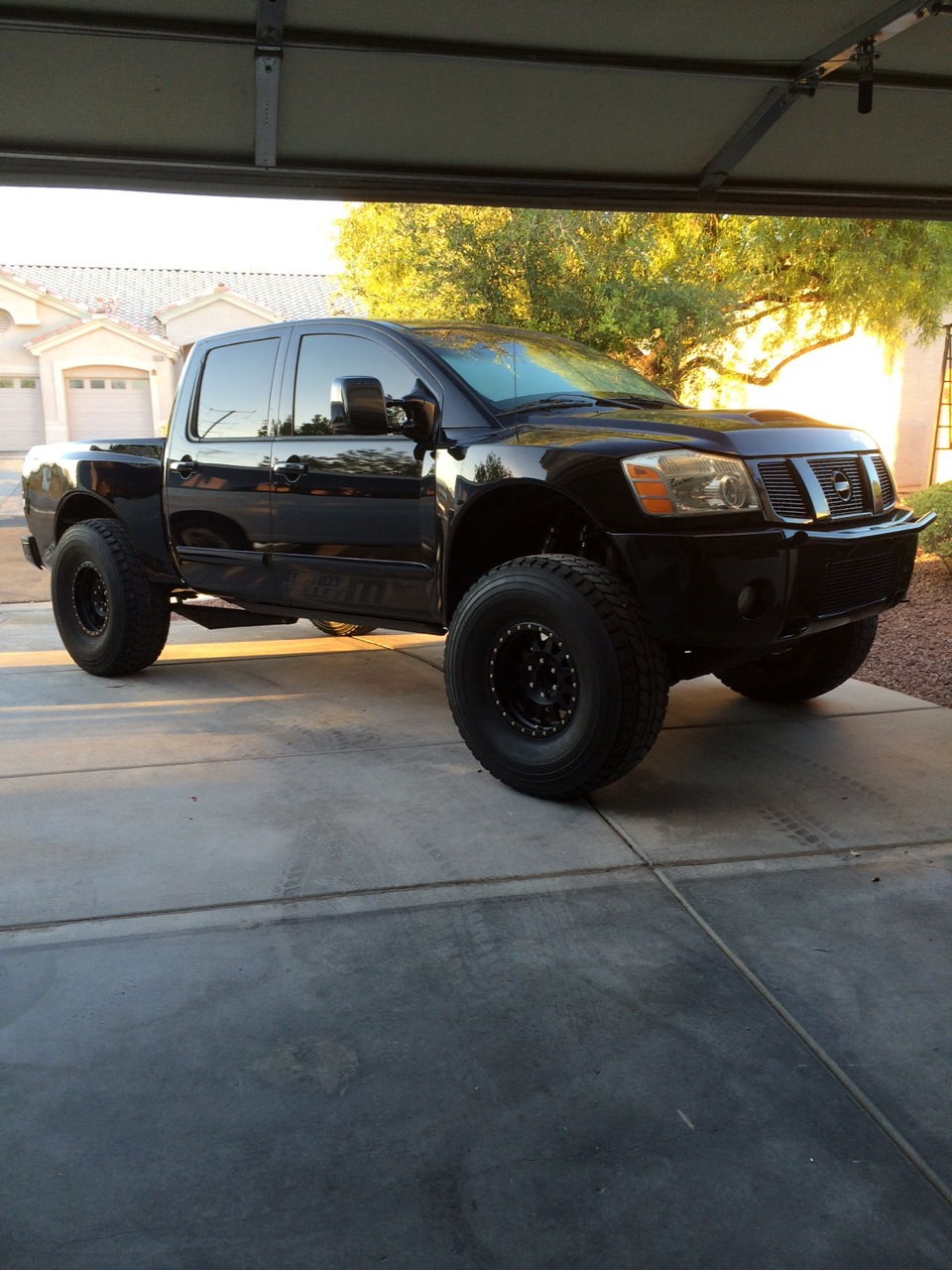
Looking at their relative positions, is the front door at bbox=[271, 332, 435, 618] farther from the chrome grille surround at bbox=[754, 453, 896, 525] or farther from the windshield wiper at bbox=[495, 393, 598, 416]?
the chrome grille surround at bbox=[754, 453, 896, 525]

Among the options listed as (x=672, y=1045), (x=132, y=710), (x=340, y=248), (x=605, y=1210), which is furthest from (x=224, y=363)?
(x=340, y=248)

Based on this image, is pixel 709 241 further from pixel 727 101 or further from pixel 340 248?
pixel 727 101

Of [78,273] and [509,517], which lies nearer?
[509,517]

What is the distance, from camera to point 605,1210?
2.18m

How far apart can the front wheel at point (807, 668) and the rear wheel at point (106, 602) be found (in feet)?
11.0

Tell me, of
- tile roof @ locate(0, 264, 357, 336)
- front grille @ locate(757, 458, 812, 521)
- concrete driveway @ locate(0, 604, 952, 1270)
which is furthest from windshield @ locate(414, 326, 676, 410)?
tile roof @ locate(0, 264, 357, 336)

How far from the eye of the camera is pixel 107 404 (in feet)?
119

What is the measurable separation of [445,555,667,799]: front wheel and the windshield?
3.14 feet

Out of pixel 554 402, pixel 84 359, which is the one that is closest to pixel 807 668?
pixel 554 402

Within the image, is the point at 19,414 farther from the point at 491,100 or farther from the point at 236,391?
the point at 491,100

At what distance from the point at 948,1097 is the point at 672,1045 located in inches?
24.7

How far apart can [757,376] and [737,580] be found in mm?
11898

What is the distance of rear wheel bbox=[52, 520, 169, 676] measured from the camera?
6512mm

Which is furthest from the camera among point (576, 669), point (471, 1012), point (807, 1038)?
point (576, 669)
